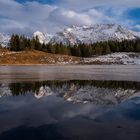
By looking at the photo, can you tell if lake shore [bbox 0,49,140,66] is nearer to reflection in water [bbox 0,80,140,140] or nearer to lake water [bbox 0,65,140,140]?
lake water [bbox 0,65,140,140]

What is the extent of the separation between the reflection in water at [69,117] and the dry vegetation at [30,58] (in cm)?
11848

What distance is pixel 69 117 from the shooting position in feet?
52.0

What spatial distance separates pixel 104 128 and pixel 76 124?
1.43 m

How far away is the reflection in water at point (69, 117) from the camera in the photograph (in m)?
12.2

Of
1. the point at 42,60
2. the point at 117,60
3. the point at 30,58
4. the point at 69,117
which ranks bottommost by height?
the point at 117,60

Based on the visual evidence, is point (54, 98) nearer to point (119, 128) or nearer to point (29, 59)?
point (119, 128)

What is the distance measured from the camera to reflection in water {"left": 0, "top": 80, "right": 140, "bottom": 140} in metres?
12.2

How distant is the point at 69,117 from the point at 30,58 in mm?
131233

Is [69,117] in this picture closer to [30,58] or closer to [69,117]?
[69,117]

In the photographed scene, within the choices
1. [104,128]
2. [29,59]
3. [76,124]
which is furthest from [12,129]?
[29,59]

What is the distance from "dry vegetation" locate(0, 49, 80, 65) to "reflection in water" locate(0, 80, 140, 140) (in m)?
118

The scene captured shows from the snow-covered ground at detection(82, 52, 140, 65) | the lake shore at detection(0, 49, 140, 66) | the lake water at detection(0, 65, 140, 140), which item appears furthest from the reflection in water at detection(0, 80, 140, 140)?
the snow-covered ground at detection(82, 52, 140, 65)

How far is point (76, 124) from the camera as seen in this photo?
45.8 ft

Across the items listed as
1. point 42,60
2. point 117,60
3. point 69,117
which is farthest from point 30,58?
point 69,117
